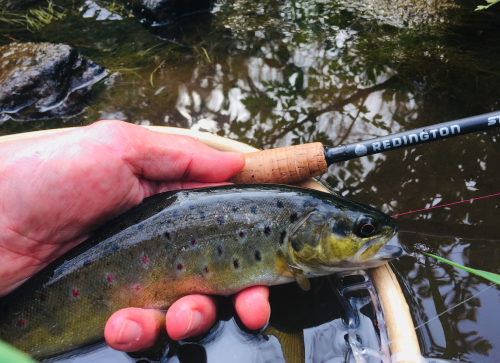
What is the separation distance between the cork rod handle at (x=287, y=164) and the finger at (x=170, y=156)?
13 cm

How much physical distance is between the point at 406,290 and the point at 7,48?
593 centimetres

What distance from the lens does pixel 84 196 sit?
7.02ft

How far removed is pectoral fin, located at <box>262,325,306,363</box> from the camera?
203 cm

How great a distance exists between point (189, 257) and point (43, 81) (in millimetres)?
3843

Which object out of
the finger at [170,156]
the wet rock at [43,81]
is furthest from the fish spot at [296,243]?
the wet rock at [43,81]

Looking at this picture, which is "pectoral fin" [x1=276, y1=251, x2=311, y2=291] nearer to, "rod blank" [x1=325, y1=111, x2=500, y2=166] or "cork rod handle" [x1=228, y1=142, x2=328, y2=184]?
"cork rod handle" [x1=228, y1=142, x2=328, y2=184]

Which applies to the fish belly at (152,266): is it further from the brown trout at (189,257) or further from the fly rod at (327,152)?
the fly rod at (327,152)

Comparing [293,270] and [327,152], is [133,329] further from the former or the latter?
[327,152]

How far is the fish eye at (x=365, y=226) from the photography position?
6.51 ft

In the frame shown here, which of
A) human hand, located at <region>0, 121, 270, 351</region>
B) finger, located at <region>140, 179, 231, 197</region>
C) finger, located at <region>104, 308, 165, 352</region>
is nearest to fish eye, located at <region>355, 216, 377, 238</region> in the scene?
human hand, located at <region>0, 121, 270, 351</region>

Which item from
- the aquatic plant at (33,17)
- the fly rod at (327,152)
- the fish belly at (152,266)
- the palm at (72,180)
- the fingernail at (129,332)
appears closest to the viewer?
the fingernail at (129,332)

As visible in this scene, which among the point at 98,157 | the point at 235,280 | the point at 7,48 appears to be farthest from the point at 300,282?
the point at 7,48

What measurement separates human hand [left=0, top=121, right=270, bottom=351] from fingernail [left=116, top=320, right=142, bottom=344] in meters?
0.02

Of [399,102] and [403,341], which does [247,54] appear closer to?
[399,102]
